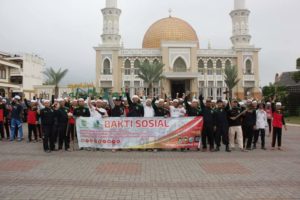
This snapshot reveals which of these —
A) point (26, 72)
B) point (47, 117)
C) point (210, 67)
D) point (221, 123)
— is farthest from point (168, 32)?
point (47, 117)

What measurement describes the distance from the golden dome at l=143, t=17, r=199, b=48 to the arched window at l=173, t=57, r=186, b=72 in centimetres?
523

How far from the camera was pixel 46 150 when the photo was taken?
11211 millimetres

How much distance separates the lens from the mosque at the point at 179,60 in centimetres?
5706

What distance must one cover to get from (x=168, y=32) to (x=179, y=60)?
7060 mm

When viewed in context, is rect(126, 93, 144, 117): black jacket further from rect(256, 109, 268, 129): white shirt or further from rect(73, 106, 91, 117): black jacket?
rect(256, 109, 268, 129): white shirt

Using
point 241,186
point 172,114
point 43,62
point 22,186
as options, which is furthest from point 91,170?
point 43,62

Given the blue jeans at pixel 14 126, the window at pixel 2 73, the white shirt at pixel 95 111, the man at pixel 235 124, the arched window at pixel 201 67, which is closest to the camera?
the man at pixel 235 124

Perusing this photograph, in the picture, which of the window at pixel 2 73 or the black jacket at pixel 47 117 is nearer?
the black jacket at pixel 47 117

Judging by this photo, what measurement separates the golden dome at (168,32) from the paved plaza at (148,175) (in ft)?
171

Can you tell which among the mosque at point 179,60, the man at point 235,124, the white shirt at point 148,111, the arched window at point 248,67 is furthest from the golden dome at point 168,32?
the white shirt at point 148,111

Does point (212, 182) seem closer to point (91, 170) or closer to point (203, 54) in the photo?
point (91, 170)

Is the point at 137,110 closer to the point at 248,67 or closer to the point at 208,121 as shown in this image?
the point at 208,121

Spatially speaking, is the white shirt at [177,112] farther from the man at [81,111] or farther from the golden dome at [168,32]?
the golden dome at [168,32]

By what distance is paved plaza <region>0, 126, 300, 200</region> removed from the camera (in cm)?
604
